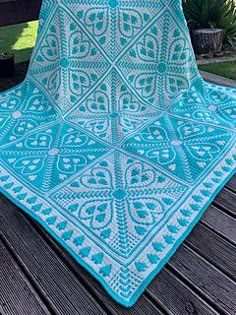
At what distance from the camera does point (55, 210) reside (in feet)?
4.34

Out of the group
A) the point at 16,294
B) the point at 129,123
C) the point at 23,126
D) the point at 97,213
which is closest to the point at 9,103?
the point at 23,126

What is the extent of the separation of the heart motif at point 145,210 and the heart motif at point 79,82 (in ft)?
2.77

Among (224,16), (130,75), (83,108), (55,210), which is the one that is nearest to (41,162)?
(55,210)

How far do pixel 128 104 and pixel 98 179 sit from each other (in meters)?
0.61

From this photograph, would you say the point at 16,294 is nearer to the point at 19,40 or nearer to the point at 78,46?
the point at 78,46

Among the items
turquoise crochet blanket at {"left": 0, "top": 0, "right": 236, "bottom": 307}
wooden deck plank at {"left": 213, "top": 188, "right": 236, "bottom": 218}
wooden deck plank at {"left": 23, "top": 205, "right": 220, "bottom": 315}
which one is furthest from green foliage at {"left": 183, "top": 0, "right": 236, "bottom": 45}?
wooden deck plank at {"left": 23, "top": 205, "right": 220, "bottom": 315}

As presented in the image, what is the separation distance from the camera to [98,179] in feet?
4.78

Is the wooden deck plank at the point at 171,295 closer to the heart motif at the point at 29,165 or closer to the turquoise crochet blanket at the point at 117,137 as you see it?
the turquoise crochet blanket at the point at 117,137

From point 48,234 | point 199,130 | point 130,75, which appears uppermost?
point 130,75

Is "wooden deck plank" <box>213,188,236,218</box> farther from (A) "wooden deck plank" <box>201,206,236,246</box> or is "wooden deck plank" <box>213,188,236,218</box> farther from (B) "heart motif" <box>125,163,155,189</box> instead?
(B) "heart motif" <box>125,163,155,189</box>

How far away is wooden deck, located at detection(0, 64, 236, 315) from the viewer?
99 cm

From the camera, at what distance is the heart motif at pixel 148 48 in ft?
6.37

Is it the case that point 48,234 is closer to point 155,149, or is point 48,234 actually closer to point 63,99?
point 155,149

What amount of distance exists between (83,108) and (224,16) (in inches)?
75.5
